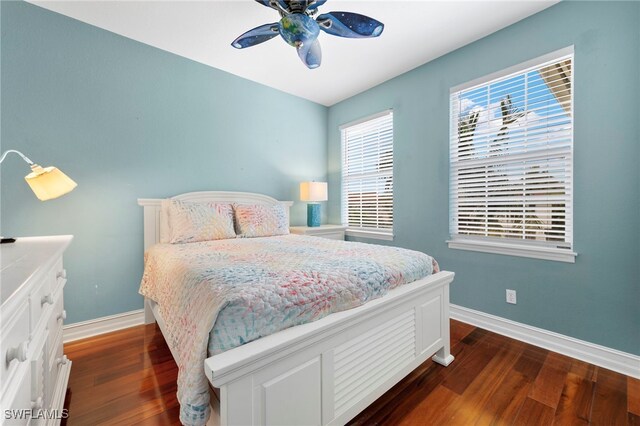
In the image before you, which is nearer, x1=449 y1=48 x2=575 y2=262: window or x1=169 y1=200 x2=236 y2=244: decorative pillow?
x1=449 y1=48 x2=575 y2=262: window

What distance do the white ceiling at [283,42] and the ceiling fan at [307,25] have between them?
442 mm

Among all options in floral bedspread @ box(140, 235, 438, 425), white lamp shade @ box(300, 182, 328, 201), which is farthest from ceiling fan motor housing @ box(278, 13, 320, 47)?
white lamp shade @ box(300, 182, 328, 201)

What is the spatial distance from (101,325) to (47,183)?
1336mm

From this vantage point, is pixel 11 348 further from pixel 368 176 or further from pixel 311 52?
pixel 368 176

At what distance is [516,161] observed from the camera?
2.24 m

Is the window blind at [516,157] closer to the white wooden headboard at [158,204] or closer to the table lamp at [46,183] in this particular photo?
the white wooden headboard at [158,204]

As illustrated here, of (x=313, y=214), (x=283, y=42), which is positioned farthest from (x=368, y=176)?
(x=283, y=42)

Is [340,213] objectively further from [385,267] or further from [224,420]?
[224,420]

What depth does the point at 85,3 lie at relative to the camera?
2068mm

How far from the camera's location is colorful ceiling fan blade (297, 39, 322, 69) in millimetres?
1846

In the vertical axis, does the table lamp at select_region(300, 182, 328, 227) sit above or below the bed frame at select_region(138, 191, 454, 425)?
above

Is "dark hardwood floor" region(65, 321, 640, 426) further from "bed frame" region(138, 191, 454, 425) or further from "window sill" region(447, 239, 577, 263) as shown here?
"window sill" region(447, 239, 577, 263)

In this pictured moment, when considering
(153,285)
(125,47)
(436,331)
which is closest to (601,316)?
(436,331)

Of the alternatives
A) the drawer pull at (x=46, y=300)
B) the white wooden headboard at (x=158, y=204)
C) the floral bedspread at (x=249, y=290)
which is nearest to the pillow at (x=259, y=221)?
the white wooden headboard at (x=158, y=204)
